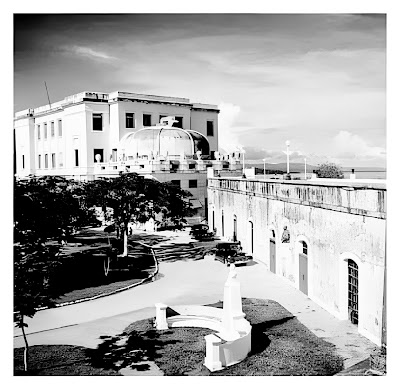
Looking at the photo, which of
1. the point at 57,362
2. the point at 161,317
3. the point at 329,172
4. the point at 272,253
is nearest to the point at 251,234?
the point at 272,253

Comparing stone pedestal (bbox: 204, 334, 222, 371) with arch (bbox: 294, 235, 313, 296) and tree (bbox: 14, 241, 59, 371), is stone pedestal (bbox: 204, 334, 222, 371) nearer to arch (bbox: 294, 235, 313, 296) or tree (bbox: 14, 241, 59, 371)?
tree (bbox: 14, 241, 59, 371)

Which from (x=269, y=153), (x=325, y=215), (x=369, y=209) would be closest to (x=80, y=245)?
(x=269, y=153)

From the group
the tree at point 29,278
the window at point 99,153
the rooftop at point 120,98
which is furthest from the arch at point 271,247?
the window at point 99,153

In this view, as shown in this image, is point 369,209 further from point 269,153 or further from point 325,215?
point 269,153

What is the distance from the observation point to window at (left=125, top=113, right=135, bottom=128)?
29.7 meters

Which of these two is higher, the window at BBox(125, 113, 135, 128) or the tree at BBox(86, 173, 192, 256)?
the window at BBox(125, 113, 135, 128)

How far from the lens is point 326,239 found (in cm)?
1353

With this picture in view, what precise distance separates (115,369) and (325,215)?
22.1 feet

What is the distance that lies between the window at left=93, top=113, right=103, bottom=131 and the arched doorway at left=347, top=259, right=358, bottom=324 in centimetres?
1953

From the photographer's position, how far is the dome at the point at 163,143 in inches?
1065

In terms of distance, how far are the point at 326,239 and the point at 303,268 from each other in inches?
73.5

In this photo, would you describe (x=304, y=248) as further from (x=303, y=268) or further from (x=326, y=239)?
(x=326, y=239)

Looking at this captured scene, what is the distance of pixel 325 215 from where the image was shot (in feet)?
44.5

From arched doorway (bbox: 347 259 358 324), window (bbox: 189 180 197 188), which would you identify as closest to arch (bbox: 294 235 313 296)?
arched doorway (bbox: 347 259 358 324)
